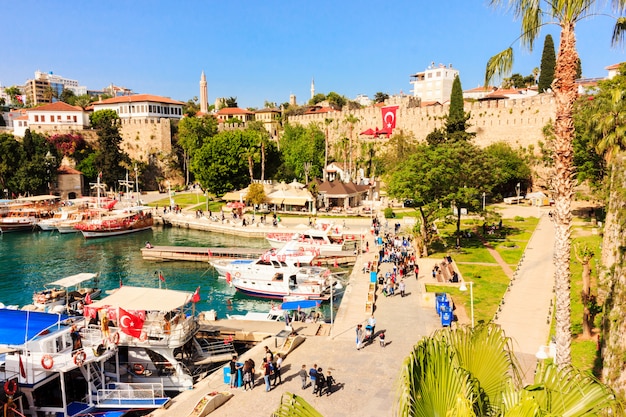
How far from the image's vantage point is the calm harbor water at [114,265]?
31.0m

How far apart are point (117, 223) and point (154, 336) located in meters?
36.1

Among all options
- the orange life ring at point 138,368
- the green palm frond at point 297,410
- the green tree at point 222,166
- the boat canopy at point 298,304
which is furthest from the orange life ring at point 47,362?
the green tree at point 222,166

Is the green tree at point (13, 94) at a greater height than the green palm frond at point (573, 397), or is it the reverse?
the green tree at point (13, 94)

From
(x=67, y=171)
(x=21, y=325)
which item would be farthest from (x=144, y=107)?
(x=21, y=325)

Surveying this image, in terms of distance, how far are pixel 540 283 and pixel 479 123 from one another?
43105 millimetres

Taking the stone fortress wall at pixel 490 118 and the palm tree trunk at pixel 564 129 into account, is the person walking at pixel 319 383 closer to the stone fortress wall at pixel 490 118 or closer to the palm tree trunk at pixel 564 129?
the palm tree trunk at pixel 564 129

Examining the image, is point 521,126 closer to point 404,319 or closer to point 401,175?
point 401,175

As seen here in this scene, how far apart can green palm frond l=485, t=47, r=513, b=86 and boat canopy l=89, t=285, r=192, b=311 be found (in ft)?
48.6

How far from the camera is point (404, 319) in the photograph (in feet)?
70.8

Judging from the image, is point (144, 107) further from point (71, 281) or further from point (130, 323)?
point (130, 323)

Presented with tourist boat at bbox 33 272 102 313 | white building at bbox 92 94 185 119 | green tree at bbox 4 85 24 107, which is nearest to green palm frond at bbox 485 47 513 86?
tourist boat at bbox 33 272 102 313

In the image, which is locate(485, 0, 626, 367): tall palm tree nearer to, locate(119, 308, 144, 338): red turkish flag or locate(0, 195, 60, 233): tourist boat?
locate(119, 308, 144, 338): red turkish flag

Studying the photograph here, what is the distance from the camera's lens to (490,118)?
209 feet

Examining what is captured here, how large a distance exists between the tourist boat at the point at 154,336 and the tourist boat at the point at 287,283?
9154 mm
